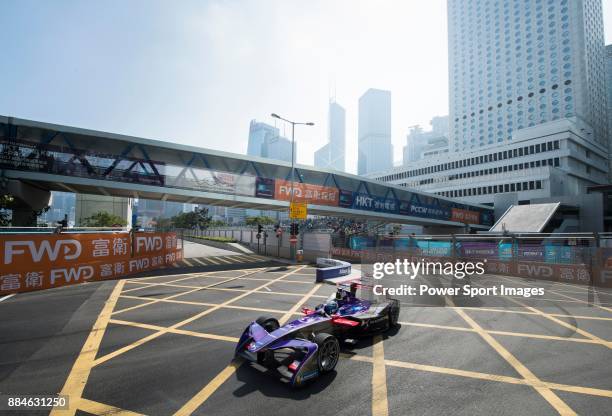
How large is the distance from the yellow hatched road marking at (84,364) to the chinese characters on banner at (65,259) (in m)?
4.99

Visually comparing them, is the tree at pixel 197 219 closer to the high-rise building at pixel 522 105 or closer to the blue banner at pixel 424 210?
the high-rise building at pixel 522 105

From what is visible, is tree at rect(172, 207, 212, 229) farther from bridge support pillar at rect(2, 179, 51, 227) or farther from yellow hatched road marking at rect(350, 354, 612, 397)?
yellow hatched road marking at rect(350, 354, 612, 397)

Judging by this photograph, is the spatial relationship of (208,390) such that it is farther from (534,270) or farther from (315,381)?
(534,270)

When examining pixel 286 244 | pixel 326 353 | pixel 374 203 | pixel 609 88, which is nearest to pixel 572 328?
pixel 326 353

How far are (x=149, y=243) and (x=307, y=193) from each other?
42.6 feet

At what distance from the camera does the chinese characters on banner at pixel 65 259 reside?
1018 cm

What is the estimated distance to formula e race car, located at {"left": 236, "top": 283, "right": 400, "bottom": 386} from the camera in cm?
455

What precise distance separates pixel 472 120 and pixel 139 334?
13608cm

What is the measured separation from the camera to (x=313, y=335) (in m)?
5.37

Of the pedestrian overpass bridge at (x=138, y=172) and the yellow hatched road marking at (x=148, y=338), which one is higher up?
the pedestrian overpass bridge at (x=138, y=172)

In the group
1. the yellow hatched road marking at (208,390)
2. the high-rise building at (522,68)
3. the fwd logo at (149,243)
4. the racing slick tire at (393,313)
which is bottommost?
the yellow hatched road marking at (208,390)

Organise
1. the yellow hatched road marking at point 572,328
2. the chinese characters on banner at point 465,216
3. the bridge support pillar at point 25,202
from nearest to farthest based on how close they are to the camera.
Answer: the yellow hatched road marking at point 572,328
the bridge support pillar at point 25,202
the chinese characters on banner at point 465,216

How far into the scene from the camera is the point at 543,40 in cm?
9575

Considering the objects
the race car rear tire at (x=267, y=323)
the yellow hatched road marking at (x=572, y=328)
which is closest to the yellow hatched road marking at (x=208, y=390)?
the race car rear tire at (x=267, y=323)
